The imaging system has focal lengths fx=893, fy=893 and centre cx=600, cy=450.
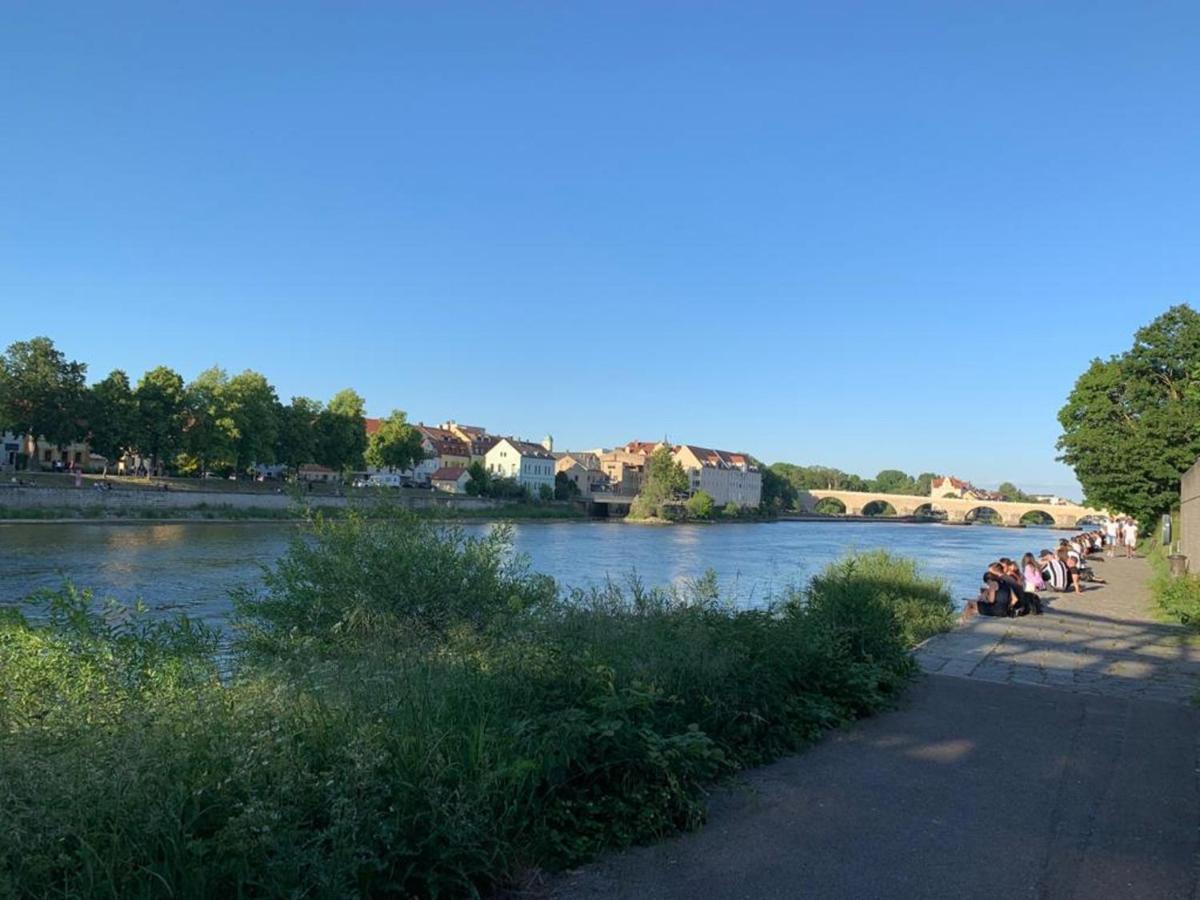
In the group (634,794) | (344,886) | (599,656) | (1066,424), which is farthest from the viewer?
(1066,424)

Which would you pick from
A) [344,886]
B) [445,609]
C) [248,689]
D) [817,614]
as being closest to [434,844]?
[344,886]

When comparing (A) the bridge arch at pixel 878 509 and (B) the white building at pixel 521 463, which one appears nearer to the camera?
(B) the white building at pixel 521 463

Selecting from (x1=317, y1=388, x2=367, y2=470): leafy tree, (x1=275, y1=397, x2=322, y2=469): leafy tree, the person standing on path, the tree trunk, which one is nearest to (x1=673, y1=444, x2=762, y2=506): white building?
(x1=317, y1=388, x2=367, y2=470): leafy tree

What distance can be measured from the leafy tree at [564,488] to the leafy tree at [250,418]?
4592 centimetres

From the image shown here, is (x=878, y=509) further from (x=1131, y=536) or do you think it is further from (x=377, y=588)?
(x=377, y=588)

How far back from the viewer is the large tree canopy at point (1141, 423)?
3142cm

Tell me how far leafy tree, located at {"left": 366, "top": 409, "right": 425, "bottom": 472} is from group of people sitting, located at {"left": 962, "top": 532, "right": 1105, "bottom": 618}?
82238 millimetres

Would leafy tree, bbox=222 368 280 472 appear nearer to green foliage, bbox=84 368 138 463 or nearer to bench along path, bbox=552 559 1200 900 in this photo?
green foliage, bbox=84 368 138 463

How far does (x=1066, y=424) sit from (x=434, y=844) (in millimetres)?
41201

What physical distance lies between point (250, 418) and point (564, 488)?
53.2 m

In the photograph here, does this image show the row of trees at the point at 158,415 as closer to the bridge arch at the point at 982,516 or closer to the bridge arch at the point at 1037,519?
the bridge arch at the point at 1037,519

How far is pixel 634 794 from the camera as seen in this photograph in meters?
4.57

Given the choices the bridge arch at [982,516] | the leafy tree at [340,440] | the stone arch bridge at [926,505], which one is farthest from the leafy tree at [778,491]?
the leafy tree at [340,440]

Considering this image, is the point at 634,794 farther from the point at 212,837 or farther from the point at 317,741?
the point at 212,837
